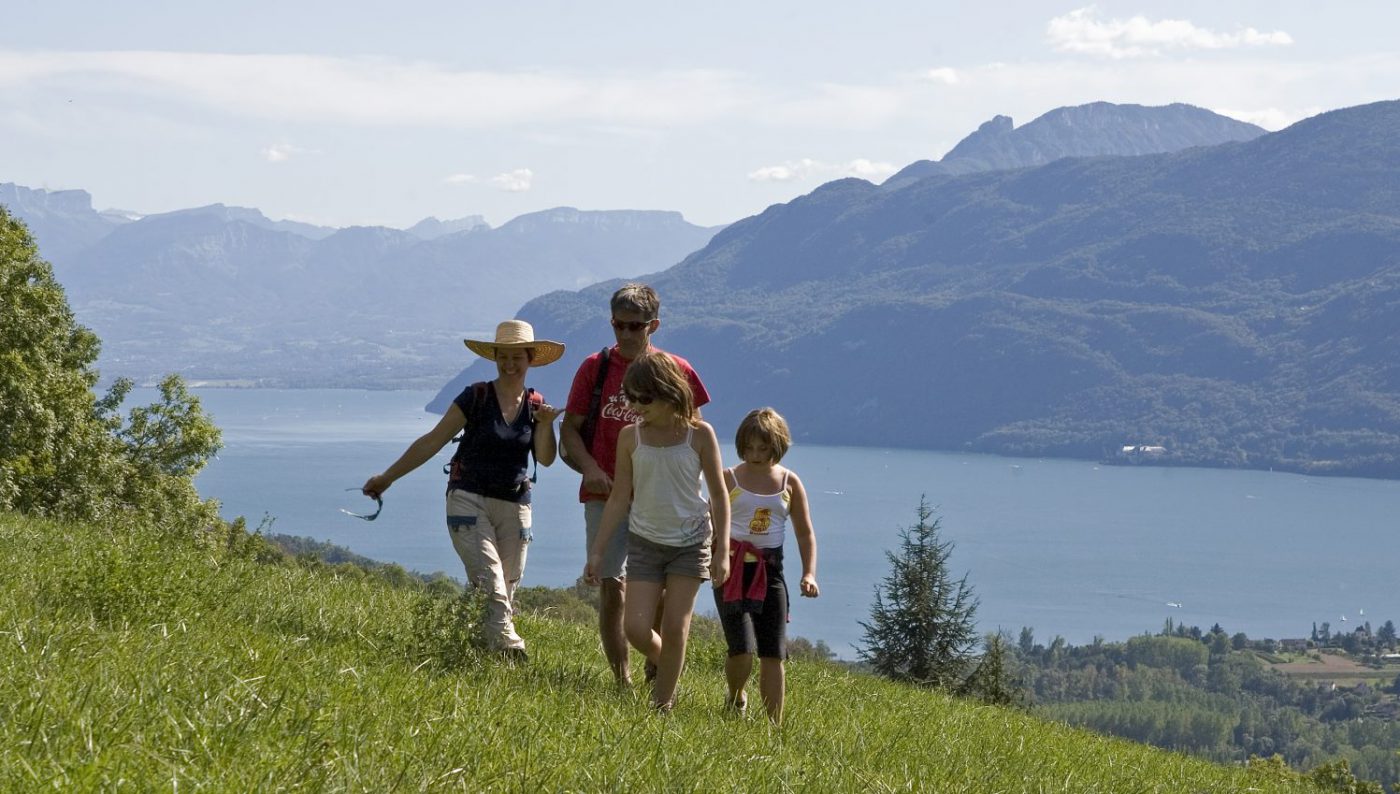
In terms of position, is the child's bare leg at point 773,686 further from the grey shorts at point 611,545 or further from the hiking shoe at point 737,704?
the grey shorts at point 611,545

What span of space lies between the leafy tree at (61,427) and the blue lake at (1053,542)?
217ft

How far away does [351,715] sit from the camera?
11.2ft

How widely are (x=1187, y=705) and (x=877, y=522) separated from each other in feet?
182

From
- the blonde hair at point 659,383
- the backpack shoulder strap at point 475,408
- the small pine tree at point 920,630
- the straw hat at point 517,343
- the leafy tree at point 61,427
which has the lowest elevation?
the small pine tree at point 920,630

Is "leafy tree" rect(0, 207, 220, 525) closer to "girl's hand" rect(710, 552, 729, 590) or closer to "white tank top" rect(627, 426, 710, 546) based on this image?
"white tank top" rect(627, 426, 710, 546)

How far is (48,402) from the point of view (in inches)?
1009

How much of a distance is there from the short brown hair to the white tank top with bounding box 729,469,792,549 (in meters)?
0.78

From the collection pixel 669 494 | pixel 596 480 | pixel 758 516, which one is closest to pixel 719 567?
pixel 669 494

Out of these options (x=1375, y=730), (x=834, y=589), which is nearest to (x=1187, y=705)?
(x=1375, y=730)

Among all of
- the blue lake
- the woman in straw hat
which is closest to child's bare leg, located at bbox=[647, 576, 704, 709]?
the woman in straw hat

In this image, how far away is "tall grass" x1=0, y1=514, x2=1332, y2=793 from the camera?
2818 mm

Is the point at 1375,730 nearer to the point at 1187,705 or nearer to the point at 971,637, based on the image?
the point at 1187,705

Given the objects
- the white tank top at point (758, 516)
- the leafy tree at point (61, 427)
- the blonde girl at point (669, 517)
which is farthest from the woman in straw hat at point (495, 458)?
the leafy tree at point (61, 427)

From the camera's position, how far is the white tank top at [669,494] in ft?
17.3
